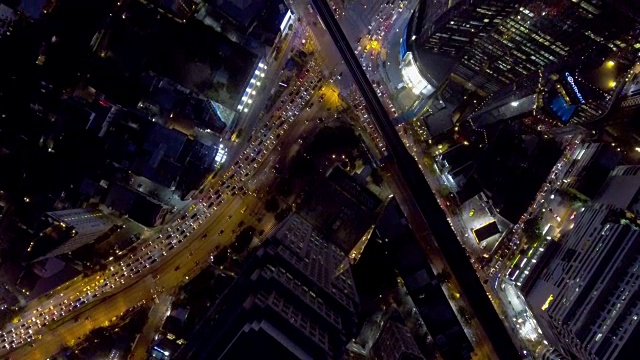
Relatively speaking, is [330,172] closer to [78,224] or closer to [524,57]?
[524,57]

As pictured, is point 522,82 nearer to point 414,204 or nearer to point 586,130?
point 586,130

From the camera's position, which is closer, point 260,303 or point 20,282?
point 260,303

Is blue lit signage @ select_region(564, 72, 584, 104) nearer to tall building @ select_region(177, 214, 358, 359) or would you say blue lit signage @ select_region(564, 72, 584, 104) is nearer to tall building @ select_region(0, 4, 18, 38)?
tall building @ select_region(177, 214, 358, 359)

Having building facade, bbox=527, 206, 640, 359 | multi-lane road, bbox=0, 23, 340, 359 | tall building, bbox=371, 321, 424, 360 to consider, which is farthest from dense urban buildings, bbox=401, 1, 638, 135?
tall building, bbox=371, 321, 424, 360

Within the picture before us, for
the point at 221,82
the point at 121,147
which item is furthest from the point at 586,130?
the point at 121,147

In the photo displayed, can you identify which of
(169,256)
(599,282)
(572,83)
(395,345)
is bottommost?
(169,256)

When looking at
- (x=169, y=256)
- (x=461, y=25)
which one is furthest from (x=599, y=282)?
(x=169, y=256)
